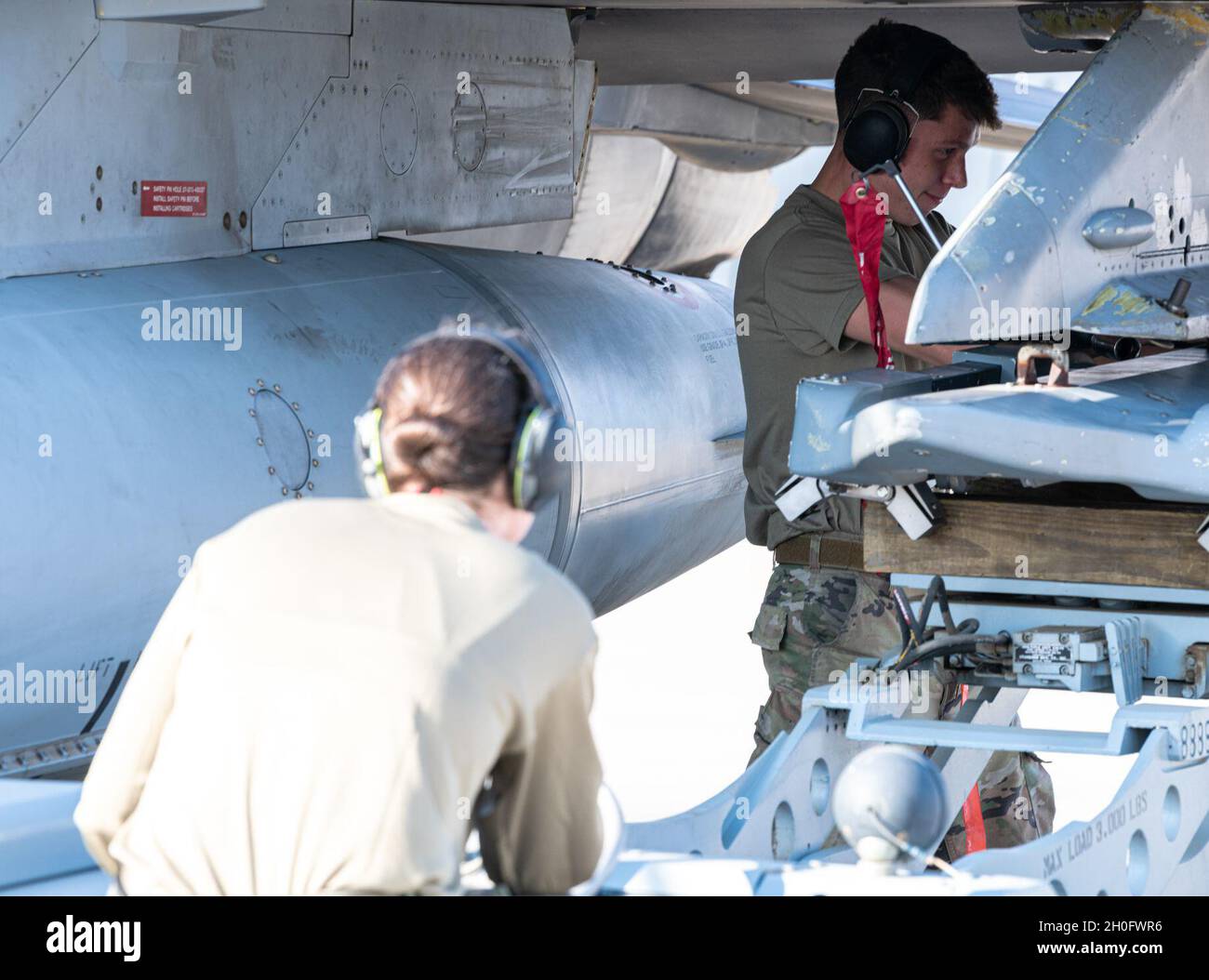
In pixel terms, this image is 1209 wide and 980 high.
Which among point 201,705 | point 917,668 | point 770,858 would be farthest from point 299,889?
point 917,668

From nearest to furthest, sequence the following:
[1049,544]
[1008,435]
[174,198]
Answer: [1008,435] < [1049,544] < [174,198]

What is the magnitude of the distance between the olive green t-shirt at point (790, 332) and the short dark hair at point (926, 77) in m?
0.30

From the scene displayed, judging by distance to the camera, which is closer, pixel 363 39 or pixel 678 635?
pixel 363 39

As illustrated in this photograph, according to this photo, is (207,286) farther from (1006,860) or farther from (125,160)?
(1006,860)

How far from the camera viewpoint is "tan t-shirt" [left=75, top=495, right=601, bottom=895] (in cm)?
165

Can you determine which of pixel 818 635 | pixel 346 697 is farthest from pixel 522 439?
pixel 818 635

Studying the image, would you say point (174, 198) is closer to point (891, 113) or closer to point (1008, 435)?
point (891, 113)

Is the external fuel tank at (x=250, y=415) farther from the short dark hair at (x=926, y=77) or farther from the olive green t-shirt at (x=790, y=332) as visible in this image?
the short dark hair at (x=926, y=77)

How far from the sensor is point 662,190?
9.29 m

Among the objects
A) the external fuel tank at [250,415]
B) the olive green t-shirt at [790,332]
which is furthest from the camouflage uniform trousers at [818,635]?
the external fuel tank at [250,415]

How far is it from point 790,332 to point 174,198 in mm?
1849

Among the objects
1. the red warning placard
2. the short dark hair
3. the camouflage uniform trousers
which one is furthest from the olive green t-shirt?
the red warning placard

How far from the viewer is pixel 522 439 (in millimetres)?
1784
